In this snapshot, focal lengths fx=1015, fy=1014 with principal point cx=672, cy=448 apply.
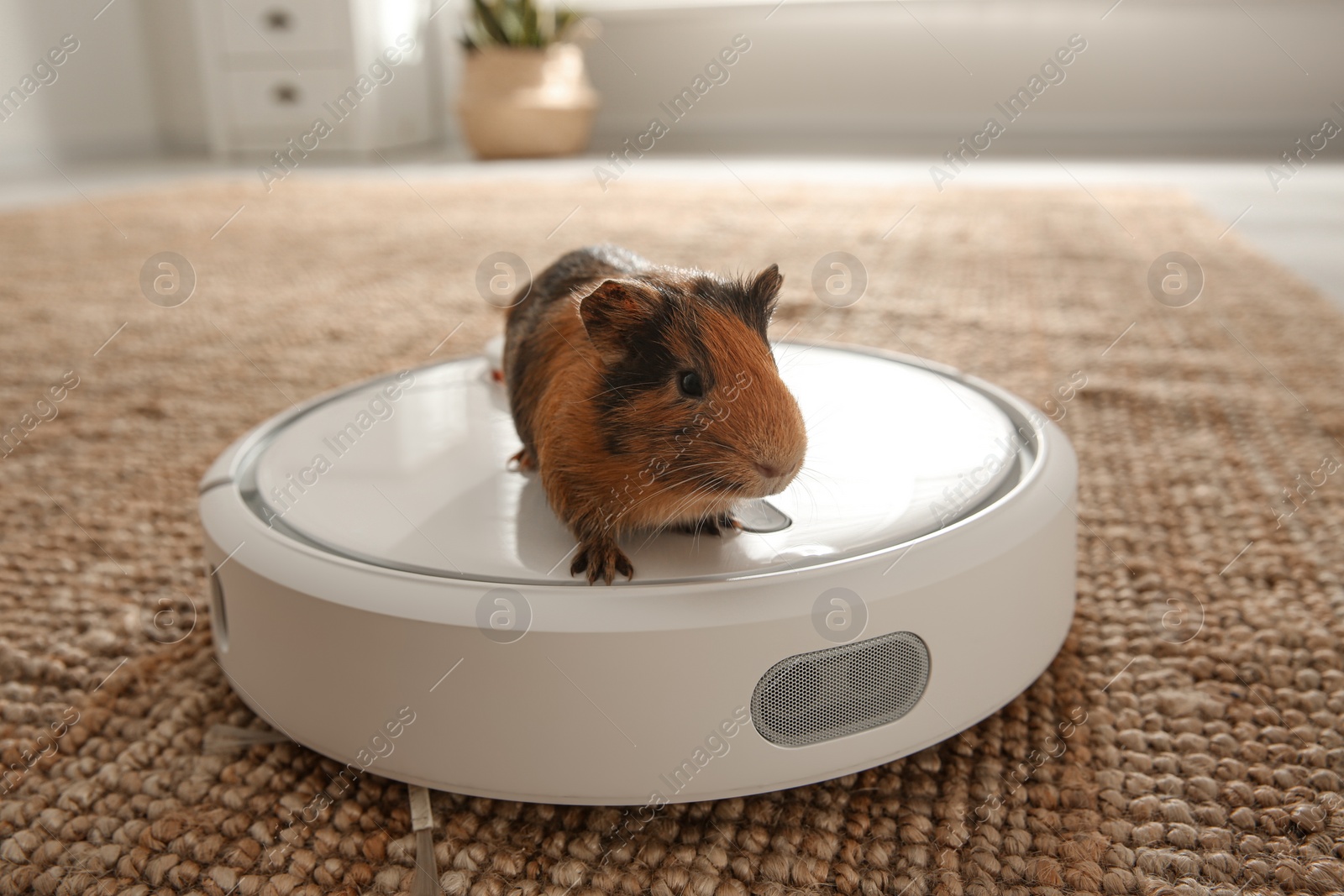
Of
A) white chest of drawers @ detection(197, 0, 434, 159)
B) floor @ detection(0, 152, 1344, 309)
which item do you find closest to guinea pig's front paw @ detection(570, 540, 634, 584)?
floor @ detection(0, 152, 1344, 309)

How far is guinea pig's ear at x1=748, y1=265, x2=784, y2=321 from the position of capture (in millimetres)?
761

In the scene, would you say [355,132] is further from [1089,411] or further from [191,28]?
[1089,411]

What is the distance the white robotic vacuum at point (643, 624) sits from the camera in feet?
2.36

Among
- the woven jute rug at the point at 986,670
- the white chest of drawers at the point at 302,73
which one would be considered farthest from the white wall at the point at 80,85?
the woven jute rug at the point at 986,670

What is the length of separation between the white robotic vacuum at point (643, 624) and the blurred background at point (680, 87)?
12.1 ft

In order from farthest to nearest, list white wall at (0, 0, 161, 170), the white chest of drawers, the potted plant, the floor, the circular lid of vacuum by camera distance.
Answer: the white chest of drawers
the potted plant
white wall at (0, 0, 161, 170)
the floor
the circular lid of vacuum

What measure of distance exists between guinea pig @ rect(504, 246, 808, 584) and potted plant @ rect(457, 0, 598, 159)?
4.56 metres

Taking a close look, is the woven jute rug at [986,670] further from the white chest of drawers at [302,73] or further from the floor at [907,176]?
the white chest of drawers at [302,73]

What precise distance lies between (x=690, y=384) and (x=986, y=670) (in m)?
0.34

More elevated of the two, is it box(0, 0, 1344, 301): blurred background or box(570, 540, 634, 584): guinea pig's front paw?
box(570, 540, 634, 584): guinea pig's front paw

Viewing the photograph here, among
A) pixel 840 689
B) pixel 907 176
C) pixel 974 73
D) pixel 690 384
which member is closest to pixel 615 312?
pixel 690 384

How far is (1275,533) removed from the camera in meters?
1.25

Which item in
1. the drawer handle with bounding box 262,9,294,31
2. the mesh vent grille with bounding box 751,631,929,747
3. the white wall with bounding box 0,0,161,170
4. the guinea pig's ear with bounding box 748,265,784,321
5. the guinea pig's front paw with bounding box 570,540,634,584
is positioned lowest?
the white wall with bounding box 0,0,161,170

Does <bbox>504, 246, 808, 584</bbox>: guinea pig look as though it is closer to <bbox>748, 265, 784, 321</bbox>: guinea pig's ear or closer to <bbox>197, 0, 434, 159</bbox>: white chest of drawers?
<bbox>748, 265, 784, 321</bbox>: guinea pig's ear
